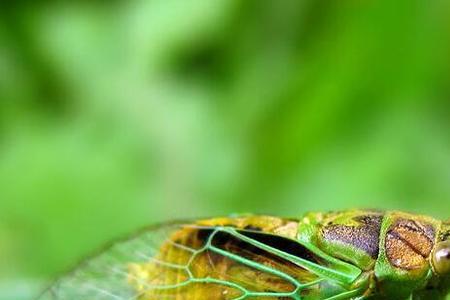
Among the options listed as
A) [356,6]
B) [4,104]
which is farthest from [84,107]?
[356,6]

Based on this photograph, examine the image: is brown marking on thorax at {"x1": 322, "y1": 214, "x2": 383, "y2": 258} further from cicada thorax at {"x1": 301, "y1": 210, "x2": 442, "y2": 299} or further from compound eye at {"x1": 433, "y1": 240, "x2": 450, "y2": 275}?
compound eye at {"x1": 433, "y1": 240, "x2": 450, "y2": 275}

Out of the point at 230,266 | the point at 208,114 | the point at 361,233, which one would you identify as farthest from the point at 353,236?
the point at 208,114

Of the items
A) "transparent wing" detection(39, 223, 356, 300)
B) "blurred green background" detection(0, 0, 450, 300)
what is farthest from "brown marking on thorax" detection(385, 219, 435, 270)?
"blurred green background" detection(0, 0, 450, 300)

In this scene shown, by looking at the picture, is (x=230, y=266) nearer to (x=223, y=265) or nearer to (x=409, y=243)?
(x=223, y=265)

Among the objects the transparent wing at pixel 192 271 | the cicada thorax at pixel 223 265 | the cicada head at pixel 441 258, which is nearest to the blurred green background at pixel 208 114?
the transparent wing at pixel 192 271

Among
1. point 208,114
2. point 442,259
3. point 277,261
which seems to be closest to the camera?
point 442,259

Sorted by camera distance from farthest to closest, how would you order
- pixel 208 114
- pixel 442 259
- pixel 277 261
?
pixel 208 114 < pixel 277 261 < pixel 442 259
